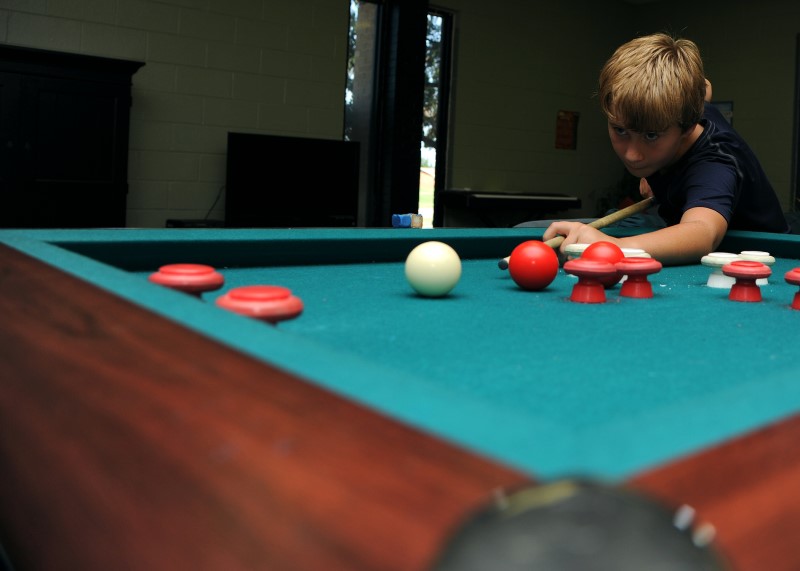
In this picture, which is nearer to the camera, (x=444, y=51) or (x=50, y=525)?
(x=50, y=525)

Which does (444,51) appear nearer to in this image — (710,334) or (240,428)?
(710,334)

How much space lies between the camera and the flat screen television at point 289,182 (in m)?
5.73

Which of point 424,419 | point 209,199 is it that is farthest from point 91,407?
point 209,199

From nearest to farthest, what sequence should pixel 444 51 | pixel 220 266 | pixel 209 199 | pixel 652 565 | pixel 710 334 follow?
pixel 652 565
pixel 710 334
pixel 220 266
pixel 209 199
pixel 444 51

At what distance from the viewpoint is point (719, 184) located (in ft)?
7.67

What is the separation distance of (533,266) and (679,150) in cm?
124

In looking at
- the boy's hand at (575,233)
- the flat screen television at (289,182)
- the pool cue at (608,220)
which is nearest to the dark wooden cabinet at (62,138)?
the flat screen television at (289,182)

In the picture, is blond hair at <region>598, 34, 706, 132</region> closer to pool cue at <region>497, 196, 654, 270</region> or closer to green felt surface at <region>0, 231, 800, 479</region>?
pool cue at <region>497, 196, 654, 270</region>

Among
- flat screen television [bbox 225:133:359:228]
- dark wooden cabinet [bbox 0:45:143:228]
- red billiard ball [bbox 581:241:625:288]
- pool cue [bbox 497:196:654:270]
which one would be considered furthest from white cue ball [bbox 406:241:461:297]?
flat screen television [bbox 225:133:359:228]

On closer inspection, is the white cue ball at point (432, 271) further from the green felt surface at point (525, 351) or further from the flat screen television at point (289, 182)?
the flat screen television at point (289, 182)

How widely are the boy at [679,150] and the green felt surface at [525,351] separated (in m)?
0.23

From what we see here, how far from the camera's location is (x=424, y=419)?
1.53ft

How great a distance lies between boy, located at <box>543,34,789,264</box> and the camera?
2.12m

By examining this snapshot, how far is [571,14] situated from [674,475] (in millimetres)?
8387
